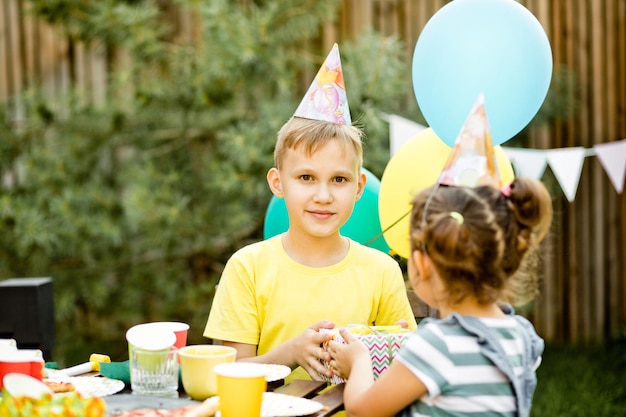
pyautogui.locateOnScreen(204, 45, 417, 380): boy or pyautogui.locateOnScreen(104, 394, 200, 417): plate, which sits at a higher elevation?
pyautogui.locateOnScreen(204, 45, 417, 380): boy

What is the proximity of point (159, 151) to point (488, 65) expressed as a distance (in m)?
2.22

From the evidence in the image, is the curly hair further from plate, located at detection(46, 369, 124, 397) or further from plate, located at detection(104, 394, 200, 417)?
plate, located at detection(46, 369, 124, 397)

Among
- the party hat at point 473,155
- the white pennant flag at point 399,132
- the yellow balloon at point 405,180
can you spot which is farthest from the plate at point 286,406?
the white pennant flag at point 399,132

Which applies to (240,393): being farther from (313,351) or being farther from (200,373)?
(313,351)

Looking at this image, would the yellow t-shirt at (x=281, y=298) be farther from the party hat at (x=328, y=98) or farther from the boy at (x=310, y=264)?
the party hat at (x=328, y=98)

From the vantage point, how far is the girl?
4.57 ft

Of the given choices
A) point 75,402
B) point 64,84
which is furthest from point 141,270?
point 75,402

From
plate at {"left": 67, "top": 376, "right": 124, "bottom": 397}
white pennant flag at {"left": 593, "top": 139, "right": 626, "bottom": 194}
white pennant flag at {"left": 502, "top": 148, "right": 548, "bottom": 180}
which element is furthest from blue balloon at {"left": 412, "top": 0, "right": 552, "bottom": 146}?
plate at {"left": 67, "top": 376, "right": 124, "bottom": 397}

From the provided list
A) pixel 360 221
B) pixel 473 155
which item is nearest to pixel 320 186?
pixel 473 155

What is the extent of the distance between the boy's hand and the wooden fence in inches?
124

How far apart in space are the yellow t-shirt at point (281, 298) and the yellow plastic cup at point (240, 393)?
651mm

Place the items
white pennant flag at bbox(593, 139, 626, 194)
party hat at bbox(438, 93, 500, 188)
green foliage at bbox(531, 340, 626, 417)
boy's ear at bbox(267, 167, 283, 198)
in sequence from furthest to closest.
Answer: green foliage at bbox(531, 340, 626, 417), white pennant flag at bbox(593, 139, 626, 194), boy's ear at bbox(267, 167, 283, 198), party hat at bbox(438, 93, 500, 188)

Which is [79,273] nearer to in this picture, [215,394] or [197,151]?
[197,151]

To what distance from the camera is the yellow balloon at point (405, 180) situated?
2.50 metres
